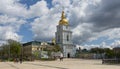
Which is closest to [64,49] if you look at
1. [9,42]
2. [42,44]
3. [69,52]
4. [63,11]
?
[69,52]

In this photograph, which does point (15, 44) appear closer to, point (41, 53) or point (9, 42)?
point (9, 42)

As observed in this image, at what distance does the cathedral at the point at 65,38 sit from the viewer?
474 ft

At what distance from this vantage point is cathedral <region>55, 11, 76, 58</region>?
14438 cm

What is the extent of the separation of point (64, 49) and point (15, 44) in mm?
41792

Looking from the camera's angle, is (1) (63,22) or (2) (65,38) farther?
(1) (63,22)

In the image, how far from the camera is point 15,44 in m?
107

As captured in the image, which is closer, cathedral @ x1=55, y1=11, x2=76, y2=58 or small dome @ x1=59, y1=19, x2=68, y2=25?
cathedral @ x1=55, y1=11, x2=76, y2=58

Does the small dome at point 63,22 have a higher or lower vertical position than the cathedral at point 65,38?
higher

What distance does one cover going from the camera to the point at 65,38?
146625 mm

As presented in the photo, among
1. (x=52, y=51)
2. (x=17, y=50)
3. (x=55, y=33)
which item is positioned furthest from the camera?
(x=55, y=33)

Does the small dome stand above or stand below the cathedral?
above

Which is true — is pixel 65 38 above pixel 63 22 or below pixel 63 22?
below

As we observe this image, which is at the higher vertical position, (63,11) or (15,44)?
(63,11)

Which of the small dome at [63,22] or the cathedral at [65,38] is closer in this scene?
the cathedral at [65,38]
